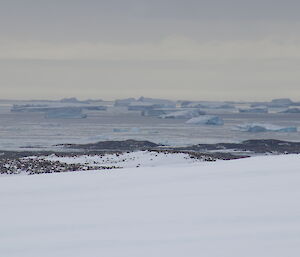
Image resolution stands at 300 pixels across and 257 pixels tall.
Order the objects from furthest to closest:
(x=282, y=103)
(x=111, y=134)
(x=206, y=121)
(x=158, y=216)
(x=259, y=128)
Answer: (x=282, y=103), (x=206, y=121), (x=259, y=128), (x=111, y=134), (x=158, y=216)

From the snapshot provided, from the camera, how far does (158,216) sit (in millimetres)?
6391

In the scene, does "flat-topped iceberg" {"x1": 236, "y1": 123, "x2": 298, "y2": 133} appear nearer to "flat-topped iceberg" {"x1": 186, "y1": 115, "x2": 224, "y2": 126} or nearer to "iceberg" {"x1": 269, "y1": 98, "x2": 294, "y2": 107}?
"flat-topped iceberg" {"x1": 186, "y1": 115, "x2": 224, "y2": 126}

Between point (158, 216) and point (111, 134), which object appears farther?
point (111, 134)

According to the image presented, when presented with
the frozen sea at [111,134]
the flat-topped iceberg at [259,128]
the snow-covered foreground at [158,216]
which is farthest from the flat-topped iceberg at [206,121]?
the snow-covered foreground at [158,216]

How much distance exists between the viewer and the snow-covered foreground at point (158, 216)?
17.3ft

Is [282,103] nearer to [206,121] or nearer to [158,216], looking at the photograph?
[206,121]

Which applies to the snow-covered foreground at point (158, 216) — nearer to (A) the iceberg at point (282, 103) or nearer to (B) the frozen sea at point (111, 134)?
(B) the frozen sea at point (111, 134)

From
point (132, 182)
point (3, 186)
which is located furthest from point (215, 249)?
point (3, 186)

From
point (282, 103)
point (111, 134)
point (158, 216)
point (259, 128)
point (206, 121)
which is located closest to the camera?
point (158, 216)

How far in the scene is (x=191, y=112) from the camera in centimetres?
9956

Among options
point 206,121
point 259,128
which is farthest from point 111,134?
point 206,121

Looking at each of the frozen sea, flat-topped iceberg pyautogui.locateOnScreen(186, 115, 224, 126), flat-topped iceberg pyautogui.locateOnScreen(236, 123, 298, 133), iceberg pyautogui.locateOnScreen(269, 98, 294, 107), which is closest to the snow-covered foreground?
the frozen sea

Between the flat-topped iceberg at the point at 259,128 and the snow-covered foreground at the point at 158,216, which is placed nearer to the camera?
the snow-covered foreground at the point at 158,216

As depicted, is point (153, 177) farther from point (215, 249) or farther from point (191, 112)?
point (191, 112)
